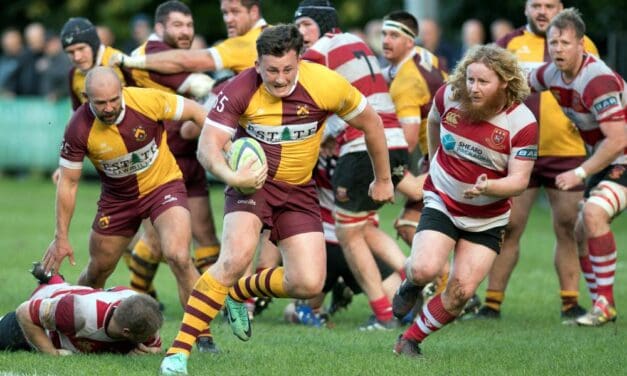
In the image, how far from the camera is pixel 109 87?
8.80 meters

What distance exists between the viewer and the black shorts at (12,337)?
8.67 meters

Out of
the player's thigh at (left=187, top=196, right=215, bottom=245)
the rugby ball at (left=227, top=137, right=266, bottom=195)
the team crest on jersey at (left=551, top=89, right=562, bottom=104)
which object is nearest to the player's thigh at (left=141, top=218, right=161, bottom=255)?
the player's thigh at (left=187, top=196, right=215, bottom=245)

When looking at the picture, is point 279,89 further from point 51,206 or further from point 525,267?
point 51,206

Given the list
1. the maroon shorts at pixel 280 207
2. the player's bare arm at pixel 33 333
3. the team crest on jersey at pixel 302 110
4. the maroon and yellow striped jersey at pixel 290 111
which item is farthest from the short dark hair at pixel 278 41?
the player's bare arm at pixel 33 333

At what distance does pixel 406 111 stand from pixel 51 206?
999 cm

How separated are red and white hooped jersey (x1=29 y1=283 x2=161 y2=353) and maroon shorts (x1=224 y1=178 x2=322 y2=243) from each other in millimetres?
901

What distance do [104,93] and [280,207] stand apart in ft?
4.77

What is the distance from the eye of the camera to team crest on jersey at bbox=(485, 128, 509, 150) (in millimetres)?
8430

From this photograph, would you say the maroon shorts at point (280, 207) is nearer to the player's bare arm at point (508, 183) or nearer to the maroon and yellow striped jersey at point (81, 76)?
the player's bare arm at point (508, 183)

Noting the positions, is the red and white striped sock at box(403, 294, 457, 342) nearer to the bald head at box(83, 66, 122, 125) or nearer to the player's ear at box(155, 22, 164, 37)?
the bald head at box(83, 66, 122, 125)

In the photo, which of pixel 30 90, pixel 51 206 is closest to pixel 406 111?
pixel 51 206

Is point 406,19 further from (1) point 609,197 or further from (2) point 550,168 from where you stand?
(1) point 609,197

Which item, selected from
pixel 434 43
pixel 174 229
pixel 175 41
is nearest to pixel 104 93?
pixel 174 229

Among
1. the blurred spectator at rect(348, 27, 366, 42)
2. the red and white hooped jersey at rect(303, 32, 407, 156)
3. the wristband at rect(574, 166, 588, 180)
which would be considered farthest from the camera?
the blurred spectator at rect(348, 27, 366, 42)
